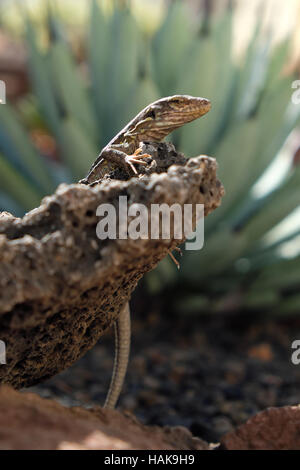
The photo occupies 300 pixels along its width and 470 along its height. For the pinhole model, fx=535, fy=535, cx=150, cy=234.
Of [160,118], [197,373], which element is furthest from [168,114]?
[197,373]

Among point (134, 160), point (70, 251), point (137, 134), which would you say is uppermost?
point (137, 134)

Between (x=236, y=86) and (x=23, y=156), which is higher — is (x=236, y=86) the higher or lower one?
the higher one

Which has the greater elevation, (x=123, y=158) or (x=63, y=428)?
(x=123, y=158)

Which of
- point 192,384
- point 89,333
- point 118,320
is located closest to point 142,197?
point 89,333

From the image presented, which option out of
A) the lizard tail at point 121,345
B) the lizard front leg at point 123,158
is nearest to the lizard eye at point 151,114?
the lizard front leg at point 123,158

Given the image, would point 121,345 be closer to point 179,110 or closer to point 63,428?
point 63,428

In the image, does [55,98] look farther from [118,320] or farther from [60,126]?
[118,320]

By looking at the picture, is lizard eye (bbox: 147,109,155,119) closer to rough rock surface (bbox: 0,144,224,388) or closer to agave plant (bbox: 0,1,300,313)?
rough rock surface (bbox: 0,144,224,388)
